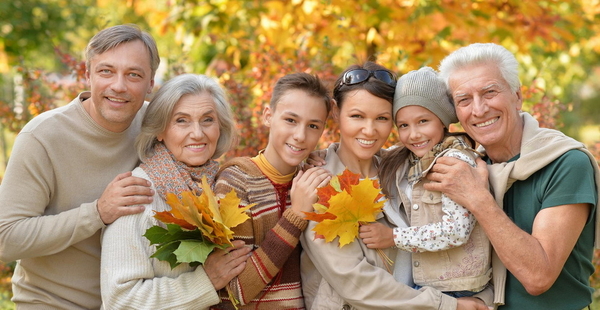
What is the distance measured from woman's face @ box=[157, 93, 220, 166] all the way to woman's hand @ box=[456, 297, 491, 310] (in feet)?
5.19

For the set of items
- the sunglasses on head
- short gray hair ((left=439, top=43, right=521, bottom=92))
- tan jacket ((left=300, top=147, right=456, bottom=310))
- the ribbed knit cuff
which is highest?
short gray hair ((left=439, top=43, right=521, bottom=92))

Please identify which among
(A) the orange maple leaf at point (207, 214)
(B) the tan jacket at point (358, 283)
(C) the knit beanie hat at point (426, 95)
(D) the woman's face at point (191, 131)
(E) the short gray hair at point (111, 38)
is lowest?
(B) the tan jacket at point (358, 283)

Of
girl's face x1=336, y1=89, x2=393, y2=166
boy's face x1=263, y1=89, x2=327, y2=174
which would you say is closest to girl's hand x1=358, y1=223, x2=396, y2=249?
girl's face x1=336, y1=89, x2=393, y2=166

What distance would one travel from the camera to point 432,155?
300 cm

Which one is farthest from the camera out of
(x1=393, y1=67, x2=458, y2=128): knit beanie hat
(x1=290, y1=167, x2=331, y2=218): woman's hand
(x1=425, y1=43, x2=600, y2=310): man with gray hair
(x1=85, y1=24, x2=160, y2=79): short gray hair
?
(x1=85, y1=24, x2=160, y2=79): short gray hair

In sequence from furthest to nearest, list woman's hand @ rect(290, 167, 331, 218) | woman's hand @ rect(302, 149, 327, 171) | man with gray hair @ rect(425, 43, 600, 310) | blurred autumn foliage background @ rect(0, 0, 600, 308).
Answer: blurred autumn foliage background @ rect(0, 0, 600, 308)
woman's hand @ rect(302, 149, 327, 171)
woman's hand @ rect(290, 167, 331, 218)
man with gray hair @ rect(425, 43, 600, 310)

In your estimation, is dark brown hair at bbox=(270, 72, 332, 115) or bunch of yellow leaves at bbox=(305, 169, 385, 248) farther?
dark brown hair at bbox=(270, 72, 332, 115)

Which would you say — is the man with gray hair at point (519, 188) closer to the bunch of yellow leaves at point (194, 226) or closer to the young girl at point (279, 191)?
the young girl at point (279, 191)

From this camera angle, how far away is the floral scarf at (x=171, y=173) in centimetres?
300

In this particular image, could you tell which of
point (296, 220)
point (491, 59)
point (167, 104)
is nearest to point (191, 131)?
point (167, 104)

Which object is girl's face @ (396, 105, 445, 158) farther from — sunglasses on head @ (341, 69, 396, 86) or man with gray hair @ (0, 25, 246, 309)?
man with gray hair @ (0, 25, 246, 309)

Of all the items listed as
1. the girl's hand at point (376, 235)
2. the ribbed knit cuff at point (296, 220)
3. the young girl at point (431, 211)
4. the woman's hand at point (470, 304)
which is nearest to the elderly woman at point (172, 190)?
the ribbed knit cuff at point (296, 220)

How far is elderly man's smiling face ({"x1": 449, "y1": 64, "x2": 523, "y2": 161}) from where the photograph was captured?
291 cm

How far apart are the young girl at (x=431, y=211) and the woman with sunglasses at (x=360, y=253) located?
87 millimetres
